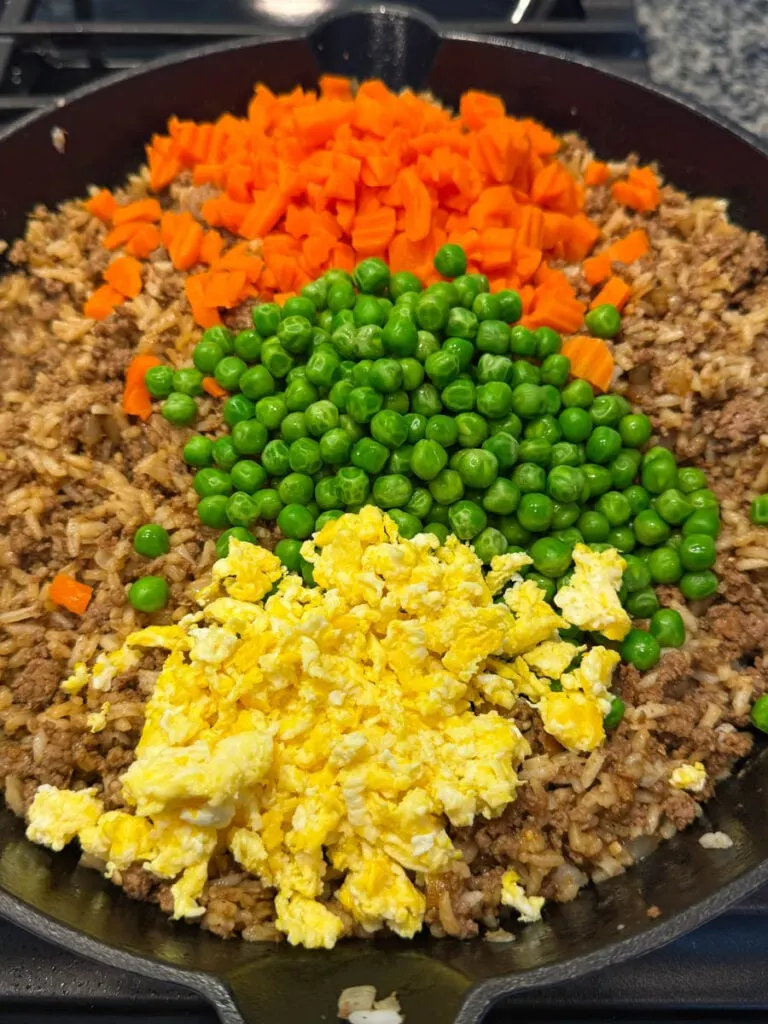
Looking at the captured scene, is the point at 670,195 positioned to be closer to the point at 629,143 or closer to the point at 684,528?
the point at 629,143

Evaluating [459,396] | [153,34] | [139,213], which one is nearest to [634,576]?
[459,396]

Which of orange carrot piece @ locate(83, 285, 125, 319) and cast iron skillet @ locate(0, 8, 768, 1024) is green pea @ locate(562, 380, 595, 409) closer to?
cast iron skillet @ locate(0, 8, 768, 1024)

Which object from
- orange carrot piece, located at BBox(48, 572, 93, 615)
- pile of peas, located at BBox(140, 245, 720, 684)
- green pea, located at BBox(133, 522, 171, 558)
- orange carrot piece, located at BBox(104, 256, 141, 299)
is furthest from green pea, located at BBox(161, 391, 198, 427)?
orange carrot piece, located at BBox(48, 572, 93, 615)

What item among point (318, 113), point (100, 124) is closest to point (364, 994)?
point (318, 113)

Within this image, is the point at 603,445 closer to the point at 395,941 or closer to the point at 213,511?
the point at 213,511

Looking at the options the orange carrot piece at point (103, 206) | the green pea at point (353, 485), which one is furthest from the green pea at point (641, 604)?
the orange carrot piece at point (103, 206)

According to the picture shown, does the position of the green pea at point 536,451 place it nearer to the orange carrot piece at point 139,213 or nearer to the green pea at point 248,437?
the green pea at point 248,437
